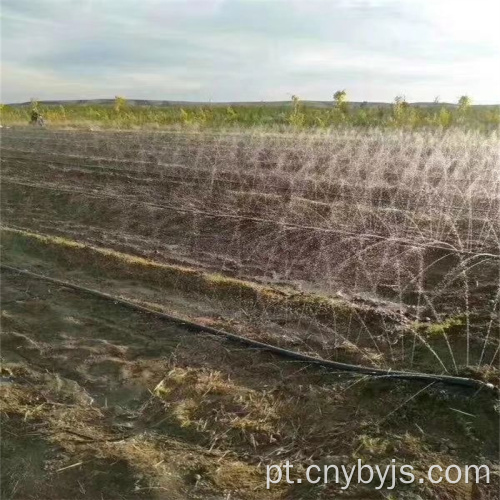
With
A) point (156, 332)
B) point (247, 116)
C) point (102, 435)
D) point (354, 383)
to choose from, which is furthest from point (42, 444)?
point (247, 116)

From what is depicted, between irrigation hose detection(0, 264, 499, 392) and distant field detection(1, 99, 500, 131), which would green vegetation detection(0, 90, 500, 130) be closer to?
distant field detection(1, 99, 500, 131)

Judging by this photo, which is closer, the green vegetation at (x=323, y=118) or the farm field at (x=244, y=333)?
the farm field at (x=244, y=333)

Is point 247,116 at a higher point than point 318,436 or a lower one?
higher

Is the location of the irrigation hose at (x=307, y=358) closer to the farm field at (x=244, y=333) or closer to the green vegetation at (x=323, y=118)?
the farm field at (x=244, y=333)

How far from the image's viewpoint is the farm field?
2.88m

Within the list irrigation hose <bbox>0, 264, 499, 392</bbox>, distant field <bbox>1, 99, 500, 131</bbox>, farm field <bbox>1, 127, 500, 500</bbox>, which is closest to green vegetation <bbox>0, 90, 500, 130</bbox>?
distant field <bbox>1, 99, 500, 131</bbox>

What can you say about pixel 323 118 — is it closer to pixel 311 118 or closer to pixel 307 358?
pixel 311 118

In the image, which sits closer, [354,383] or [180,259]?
[354,383]

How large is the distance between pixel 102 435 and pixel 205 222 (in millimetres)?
3914

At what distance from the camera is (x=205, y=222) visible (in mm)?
Result: 6793

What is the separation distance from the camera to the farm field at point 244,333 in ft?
9.44

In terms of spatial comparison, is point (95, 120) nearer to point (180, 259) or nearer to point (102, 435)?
point (180, 259)

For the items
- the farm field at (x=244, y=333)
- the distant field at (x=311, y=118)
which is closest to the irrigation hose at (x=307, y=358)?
the farm field at (x=244, y=333)

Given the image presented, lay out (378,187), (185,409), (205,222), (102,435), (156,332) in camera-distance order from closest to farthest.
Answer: (102,435) < (185,409) < (156,332) < (205,222) < (378,187)
